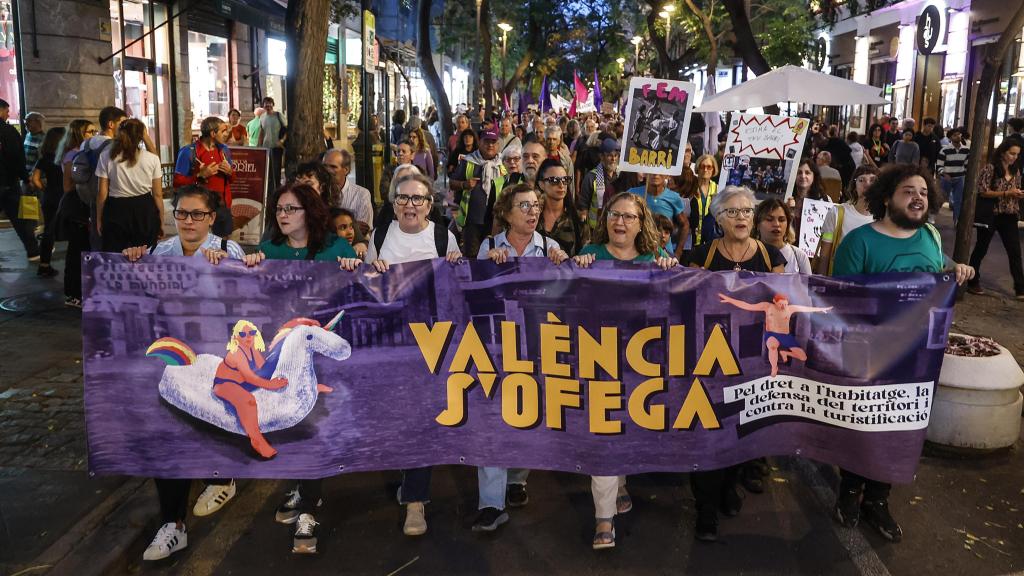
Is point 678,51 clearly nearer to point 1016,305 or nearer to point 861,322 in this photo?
point 1016,305

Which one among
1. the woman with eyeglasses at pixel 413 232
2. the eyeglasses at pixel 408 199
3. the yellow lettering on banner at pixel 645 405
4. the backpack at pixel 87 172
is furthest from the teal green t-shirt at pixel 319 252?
the backpack at pixel 87 172

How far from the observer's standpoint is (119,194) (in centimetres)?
889

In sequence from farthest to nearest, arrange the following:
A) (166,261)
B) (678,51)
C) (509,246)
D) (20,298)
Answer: (678,51) < (20,298) < (509,246) < (166,261)

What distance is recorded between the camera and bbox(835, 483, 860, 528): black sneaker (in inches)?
198

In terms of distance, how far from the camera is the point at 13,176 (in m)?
11.6

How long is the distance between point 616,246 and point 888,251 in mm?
1448

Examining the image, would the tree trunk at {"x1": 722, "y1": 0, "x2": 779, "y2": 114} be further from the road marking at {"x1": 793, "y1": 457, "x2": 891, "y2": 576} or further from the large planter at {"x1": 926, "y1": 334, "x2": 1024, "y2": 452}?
the road marking at {"x1": 793, "y1": 457, "x2": 891, "y2": 576}

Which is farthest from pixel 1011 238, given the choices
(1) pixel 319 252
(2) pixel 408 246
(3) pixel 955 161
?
(1) pixel 319 252

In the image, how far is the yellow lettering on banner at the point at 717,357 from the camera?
4.66m

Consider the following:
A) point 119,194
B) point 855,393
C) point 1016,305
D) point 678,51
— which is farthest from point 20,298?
point 678,51

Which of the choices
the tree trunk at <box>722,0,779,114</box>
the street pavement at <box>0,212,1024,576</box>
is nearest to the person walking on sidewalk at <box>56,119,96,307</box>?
the street pavement at <box>0,212,1024,576</box>

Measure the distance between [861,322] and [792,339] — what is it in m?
0.35

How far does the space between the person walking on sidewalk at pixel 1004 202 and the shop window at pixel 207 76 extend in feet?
53.0

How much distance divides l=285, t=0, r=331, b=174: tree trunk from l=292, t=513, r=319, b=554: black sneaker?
6.52 metres
